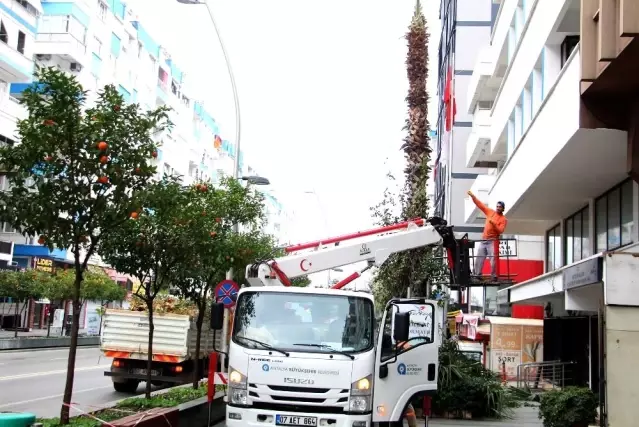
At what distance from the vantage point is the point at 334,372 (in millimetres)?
9820

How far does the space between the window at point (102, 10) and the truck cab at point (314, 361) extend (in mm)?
47648

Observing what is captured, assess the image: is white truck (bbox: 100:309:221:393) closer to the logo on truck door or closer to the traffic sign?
the traffic sign

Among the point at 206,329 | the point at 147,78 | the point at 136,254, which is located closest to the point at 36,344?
the point at 206,329

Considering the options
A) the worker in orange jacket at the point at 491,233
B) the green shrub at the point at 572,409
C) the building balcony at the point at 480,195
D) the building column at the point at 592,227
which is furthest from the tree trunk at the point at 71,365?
the building balcony at the point at 480,195

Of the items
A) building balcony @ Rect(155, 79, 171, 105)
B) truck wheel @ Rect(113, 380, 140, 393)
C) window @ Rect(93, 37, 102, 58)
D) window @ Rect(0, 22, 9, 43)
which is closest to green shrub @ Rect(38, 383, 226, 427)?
truck wheel @ Rect(113, 380, 140, 393)

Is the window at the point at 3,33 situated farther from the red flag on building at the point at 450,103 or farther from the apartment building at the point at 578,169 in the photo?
the red flag on building at the point at 450,103

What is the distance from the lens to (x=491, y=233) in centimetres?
1933

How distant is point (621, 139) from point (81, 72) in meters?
43.4

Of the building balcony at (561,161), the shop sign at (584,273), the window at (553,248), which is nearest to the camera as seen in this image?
the shop sign at (584,273)

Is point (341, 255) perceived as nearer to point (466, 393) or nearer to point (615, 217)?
point (466, 393)

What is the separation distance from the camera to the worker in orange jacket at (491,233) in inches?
747

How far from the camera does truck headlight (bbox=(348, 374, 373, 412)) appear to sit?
9781 mm

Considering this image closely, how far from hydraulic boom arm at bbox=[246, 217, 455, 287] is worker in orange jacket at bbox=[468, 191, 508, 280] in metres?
5.73

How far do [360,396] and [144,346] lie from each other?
1022 cm
